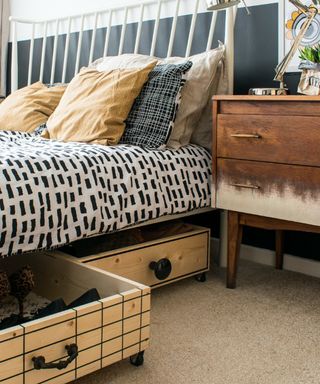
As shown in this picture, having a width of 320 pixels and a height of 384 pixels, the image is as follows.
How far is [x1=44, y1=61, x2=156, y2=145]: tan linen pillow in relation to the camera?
2.02 metres

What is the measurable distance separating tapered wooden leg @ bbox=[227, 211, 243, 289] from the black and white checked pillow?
386 mm

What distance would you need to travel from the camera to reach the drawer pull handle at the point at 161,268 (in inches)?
74.0

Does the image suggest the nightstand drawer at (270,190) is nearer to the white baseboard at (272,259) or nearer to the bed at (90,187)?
the bed at (90,187)

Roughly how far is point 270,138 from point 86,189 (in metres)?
0.64

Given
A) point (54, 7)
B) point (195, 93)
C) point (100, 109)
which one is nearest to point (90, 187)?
point (100, 109)

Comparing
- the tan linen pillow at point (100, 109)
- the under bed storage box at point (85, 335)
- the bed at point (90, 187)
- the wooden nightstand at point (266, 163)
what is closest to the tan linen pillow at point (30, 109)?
the bed at point (90, 187)

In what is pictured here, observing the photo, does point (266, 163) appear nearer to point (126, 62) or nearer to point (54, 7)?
point (126, 62)

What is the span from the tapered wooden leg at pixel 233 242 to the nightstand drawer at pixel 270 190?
0.05 meters

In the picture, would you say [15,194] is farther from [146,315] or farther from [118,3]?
[118,3]

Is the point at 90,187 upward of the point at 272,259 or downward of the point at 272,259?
upward

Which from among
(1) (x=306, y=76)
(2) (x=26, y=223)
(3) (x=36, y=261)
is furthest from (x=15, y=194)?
(1) (x=306, y=76)

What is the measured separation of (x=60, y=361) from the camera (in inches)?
46.4

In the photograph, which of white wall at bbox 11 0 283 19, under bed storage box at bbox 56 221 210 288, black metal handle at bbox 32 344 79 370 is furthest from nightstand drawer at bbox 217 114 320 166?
white wall at bbox 11 0 283 19

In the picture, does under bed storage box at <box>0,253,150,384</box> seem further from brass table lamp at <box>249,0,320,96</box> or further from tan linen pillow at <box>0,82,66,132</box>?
tan linen pillow at <box>0,82,66,132</box>
